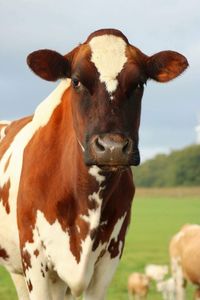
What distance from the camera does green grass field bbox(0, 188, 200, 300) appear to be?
54.7ft

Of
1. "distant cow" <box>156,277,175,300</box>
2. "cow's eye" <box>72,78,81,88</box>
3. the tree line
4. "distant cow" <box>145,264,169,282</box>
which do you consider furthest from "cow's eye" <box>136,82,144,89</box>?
the tree line

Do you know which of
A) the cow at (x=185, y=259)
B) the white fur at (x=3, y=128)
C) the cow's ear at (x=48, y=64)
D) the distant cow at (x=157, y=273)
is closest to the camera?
the cow's ear at (x=48, y=64)

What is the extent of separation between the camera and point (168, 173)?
85500mm

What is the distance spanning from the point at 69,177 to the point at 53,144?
14.4 inches

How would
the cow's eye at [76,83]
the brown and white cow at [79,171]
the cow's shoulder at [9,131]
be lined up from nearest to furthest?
1. the brown and white cow at [79,171]
2. the cow's eye at [76,83]
3. the cow's shoulder at [9,131]

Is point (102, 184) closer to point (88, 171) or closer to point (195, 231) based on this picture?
point (88, 171)

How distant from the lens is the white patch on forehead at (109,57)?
5387 millimetres

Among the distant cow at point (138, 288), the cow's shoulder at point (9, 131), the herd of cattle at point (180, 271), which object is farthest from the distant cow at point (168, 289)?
the cow's shoulder at point (9, 131)

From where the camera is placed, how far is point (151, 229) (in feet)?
136

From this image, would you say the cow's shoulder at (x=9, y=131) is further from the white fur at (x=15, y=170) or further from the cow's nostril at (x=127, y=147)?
the cow's nostril at (x=127, y=147)

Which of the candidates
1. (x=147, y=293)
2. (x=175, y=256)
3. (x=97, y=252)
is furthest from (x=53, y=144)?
(x=147, y=293)

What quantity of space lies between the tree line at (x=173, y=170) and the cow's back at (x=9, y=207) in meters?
73.2

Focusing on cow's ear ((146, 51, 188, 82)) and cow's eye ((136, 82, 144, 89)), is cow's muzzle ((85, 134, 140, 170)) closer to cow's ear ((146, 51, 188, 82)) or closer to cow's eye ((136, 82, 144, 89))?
cow's eye ((136, 82, 144, 89))

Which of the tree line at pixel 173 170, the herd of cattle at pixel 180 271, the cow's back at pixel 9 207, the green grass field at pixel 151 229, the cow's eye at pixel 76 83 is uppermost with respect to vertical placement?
the cow's eye at pixel 76 83
